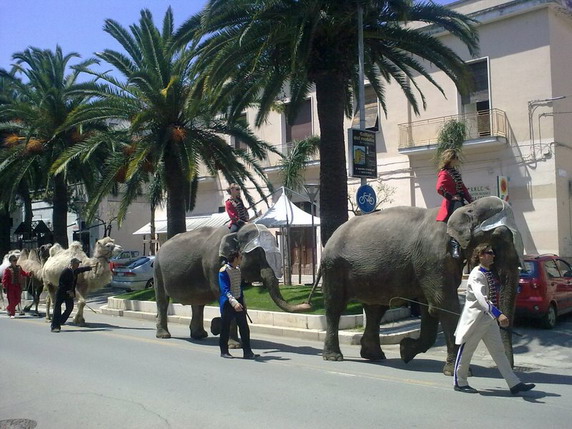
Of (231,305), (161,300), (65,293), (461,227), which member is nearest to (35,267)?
(65,293)

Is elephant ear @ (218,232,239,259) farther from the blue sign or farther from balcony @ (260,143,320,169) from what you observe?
balcony @ (260,143,320,169)

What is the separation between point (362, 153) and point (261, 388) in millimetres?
7728

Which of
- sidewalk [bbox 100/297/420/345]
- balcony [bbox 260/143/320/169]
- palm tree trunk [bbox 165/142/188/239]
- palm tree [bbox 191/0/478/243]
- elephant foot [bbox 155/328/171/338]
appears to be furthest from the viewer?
balcony [bbox 260/143/320/169]

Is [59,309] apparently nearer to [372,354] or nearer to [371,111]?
[372,354]

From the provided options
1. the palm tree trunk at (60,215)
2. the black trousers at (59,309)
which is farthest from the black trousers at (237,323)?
the palm tree trunk at (60,215)

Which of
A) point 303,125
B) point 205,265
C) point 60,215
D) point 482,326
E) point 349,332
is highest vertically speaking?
point 303,125

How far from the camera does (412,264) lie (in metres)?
8.84

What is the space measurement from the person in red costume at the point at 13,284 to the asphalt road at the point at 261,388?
22.1ft

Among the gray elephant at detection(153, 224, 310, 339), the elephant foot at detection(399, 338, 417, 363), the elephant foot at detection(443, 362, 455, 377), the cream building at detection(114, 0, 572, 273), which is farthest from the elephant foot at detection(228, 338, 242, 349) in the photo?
the cream building at detection(114, 0, 572, 273)

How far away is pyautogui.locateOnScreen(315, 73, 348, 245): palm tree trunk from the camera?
49.3 ft

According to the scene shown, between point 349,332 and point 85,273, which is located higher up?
point 85,273

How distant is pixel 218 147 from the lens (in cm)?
2017

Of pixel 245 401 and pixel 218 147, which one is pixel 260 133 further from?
pixel 245 401

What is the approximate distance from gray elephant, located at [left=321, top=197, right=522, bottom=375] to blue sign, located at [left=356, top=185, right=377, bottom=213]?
355cm
